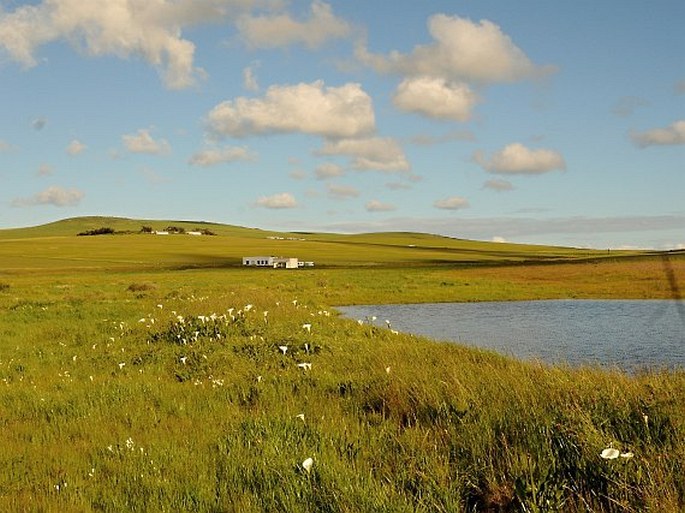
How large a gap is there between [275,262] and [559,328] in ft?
225

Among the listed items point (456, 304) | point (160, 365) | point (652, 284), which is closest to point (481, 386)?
point (160, 365)

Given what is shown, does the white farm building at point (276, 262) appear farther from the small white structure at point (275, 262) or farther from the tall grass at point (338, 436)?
the tall grass at point (338, 436)

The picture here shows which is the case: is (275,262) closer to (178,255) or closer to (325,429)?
(178,255)

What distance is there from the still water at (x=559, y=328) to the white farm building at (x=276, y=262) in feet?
161

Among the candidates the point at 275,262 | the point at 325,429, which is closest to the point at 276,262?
the point at 275,262

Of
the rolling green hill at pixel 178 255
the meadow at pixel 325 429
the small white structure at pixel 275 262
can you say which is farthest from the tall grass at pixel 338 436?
the rolling green hill at pixel 178 255

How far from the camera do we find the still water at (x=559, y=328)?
62.6 ft

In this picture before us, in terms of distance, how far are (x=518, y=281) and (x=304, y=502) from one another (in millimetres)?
54638

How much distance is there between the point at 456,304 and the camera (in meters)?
41.2

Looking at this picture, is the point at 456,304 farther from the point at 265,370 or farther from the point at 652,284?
the point at 265,370

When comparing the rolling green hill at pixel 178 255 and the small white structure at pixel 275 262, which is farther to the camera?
the rolling green hill at pixel 178 255

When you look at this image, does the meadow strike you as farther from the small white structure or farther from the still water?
the small white structure

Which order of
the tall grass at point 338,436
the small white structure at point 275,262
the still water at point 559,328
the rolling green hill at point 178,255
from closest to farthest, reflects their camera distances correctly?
1. the tall grass at point 338,436
2. the still water at point 559,328
3. the small white structure at point 275,262
4. the rolling green hill at point 178,255

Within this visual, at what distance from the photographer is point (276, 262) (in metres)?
92.2
